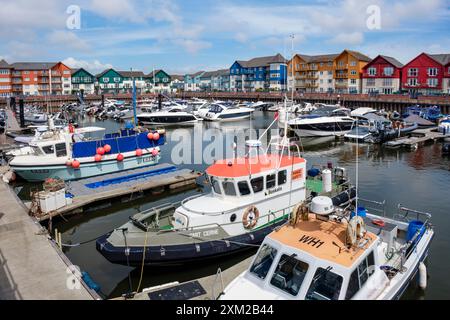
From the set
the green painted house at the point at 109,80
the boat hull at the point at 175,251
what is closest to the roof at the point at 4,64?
the green painted house at the point at 109,80

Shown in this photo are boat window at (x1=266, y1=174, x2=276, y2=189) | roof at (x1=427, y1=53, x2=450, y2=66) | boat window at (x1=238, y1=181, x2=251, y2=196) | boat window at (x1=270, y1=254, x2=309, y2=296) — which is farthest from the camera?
roof at (x1=427, y1=53, x2=450, y2=66)

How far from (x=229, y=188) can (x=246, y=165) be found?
1135 mm

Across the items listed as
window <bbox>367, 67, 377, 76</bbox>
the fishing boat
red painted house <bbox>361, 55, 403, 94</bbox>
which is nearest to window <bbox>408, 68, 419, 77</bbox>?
red painted house <bbox>361, 55, 403, 94</bbox>

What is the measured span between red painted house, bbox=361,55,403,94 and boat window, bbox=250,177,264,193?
74646 mm

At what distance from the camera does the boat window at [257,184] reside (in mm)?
13591

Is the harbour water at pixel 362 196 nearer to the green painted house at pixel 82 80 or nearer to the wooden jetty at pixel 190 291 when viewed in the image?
the wooden jetty at pixel 190 291

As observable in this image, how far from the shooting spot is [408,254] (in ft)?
36.2

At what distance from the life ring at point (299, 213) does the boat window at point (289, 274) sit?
1.35 metres

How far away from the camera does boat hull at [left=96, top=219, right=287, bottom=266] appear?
12148 mm

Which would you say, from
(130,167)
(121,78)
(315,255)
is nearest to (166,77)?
(121,78)

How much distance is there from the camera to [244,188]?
529 inches

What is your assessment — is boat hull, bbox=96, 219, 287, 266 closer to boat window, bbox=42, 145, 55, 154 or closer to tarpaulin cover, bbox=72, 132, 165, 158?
tarpaulin cover, bbox=72, 132, 165, 158

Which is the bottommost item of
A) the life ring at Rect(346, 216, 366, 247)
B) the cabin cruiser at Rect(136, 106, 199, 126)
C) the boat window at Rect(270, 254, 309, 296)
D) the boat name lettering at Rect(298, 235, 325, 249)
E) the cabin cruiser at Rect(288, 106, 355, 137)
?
the boat window at Rect(270, 254, 309, 296)

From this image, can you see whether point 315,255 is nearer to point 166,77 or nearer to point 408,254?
point 408,254
